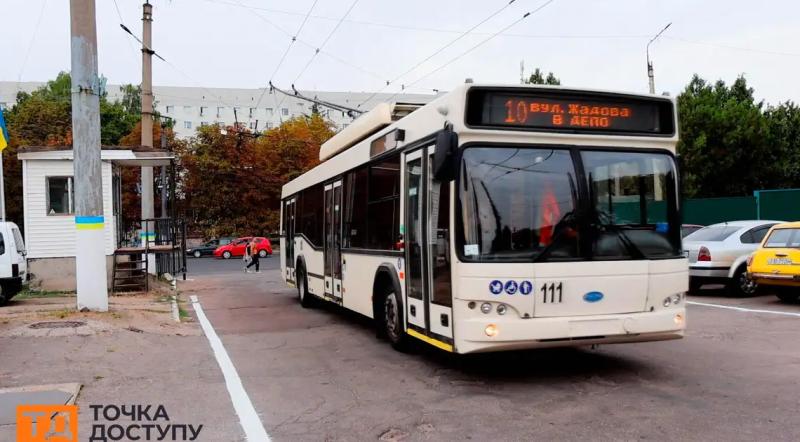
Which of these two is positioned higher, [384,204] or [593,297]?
[384,204]

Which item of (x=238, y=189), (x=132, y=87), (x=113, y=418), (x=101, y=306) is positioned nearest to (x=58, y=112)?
(x=238, y=189)

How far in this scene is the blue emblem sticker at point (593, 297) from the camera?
7.14 metres

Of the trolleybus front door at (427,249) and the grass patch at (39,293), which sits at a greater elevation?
the trolleybus front door at (427,249)

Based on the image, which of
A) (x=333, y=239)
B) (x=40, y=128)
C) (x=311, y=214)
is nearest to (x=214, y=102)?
(x=40, y=128)

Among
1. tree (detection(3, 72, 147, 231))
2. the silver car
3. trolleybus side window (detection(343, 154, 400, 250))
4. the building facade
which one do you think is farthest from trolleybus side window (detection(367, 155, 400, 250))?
the building facade

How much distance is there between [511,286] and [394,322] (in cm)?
268

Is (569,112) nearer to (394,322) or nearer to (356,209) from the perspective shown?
(394,322)

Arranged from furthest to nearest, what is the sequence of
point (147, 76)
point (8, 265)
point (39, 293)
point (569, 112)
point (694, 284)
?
point (147, 76) < point (39, 293) < point (8, 265) < point (694, 284) < point (569, 112)

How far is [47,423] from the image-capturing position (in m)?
6.04

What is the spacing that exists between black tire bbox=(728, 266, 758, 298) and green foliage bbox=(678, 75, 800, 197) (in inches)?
799

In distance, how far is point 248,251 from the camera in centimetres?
3462

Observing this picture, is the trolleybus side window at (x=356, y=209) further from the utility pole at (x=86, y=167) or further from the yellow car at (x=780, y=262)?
the yellow car at (x=780, y=262)

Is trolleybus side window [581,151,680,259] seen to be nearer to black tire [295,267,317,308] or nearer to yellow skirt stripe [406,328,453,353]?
yellow skirt stripe [406,328,453,353]

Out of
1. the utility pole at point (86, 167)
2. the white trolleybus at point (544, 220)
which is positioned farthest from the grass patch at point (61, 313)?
the white trolleybus at point (544, 220)
